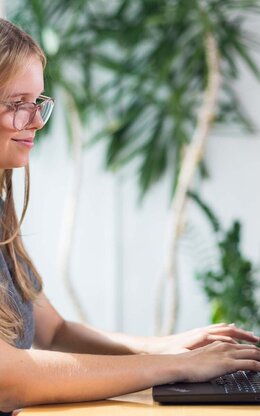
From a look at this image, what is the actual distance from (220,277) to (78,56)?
57.4 inches

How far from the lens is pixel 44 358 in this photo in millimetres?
1600

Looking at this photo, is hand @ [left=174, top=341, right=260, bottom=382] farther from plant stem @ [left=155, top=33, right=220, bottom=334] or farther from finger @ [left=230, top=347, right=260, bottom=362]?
plant stem @ [left=155, top=33, right=220, bottom=334]

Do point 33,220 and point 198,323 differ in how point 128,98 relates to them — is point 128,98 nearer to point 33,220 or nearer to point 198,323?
point 33,220

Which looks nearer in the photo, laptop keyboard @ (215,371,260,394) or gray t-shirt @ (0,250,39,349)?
laptop keyboard @ (215,371,260,394)

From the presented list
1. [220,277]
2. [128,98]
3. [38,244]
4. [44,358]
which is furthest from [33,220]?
[44,358]

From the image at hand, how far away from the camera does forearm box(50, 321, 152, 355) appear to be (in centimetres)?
204

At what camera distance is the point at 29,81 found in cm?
175

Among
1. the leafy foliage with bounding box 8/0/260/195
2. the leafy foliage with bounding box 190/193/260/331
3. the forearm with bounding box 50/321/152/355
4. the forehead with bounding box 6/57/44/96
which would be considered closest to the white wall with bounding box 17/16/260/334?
the leafy foliage with bounding box 8/0/260/195

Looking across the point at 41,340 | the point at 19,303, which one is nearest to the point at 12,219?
the point at 19,303

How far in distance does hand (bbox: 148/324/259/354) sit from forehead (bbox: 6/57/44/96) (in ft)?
2.09

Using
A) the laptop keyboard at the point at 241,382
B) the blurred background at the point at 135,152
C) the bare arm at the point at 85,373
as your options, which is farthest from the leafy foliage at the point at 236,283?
the bare arm at the point at 85,373

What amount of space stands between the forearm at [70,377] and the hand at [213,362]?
0.04 metres

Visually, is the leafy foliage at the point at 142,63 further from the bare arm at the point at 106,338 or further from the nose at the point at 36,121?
the nose at the point at 36,121

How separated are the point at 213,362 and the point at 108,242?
2.91 metres
